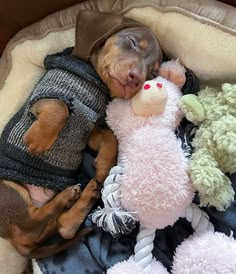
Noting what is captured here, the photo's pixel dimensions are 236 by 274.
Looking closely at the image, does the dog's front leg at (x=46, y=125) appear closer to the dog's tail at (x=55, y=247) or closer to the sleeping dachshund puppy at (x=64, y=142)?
the sleeping dachshund puppy at (x=64, y=142)

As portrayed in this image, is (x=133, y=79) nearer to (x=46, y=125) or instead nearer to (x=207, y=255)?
(x=46, y=125)

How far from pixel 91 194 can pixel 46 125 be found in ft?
0.74

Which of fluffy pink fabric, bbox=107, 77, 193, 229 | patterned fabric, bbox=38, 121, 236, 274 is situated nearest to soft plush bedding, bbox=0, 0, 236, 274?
patterned fabric, bbox=38, 121, 236, 274

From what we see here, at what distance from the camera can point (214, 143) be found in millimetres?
1368

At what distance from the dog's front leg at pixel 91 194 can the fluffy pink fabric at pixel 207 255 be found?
0.27m

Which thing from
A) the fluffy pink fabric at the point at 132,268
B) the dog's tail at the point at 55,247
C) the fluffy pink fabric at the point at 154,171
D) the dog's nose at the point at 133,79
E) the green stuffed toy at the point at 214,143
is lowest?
the dog's tail at the point at 55,247

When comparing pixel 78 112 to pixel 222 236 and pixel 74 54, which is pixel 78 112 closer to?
pixel 74 54

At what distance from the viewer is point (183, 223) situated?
4.82 ft

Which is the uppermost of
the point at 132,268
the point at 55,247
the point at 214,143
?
the point at 214,143

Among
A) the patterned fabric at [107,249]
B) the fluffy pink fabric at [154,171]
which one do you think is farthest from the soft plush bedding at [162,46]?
the fluffy pink fabric at [154,171]

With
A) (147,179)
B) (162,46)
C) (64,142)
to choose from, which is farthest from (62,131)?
(162,46)

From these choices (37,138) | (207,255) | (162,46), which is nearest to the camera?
(207,255)

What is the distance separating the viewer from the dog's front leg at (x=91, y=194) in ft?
4.82

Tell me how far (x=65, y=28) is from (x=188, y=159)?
1.84 feet
